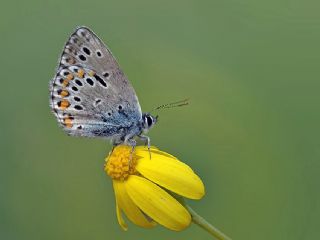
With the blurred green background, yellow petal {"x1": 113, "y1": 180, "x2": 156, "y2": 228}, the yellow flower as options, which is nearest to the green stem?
the yellow flower

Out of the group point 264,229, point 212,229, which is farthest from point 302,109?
point 212,229

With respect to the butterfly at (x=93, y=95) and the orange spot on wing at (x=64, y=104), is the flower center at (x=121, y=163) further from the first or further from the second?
the orange spot on wing at (x=64, y=104)

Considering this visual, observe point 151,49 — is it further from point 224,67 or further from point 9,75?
point 9,75

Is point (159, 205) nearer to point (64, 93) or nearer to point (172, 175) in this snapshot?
point (172, 175)

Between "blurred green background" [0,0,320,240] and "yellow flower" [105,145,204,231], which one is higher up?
"blurred green background" [0,0,320,240]

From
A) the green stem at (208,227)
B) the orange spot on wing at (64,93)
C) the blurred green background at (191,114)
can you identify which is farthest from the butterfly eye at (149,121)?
the blurred green background at (191,114)

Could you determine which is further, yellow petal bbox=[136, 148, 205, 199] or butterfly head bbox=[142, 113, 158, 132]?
butterfly head bbox=[142, 113, 158, 132]

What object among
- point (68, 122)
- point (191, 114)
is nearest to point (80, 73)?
point (68, 122)

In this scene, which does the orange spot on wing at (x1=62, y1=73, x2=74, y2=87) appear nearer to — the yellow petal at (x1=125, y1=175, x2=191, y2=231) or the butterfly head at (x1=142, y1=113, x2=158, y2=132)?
the butterfly head at (x1=142, y1=113, x2=158, y2=132)
